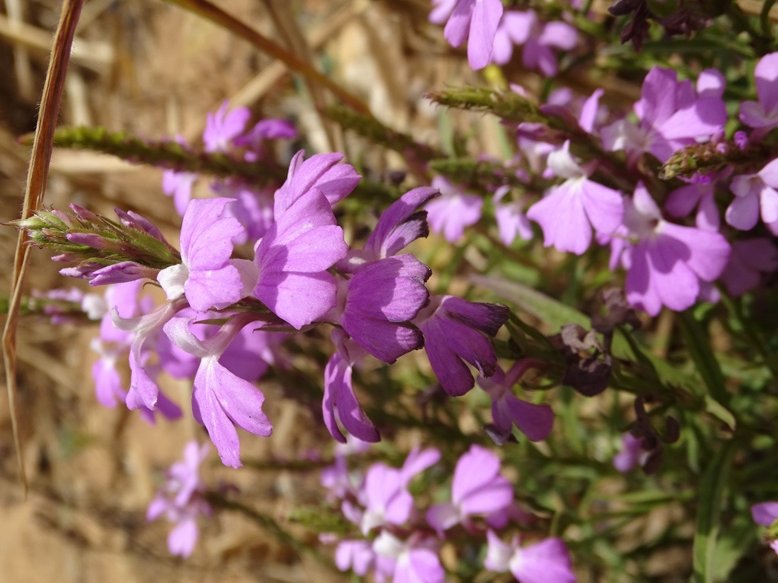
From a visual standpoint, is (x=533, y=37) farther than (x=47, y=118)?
Yes

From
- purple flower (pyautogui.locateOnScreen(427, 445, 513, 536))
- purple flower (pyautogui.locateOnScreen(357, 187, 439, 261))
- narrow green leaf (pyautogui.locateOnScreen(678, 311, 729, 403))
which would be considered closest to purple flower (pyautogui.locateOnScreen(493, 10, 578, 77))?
narrow green leaf (pyautogui.locateOnScreen(678, 311, 729, 403))

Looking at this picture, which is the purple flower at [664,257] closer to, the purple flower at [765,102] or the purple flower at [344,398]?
the purple flower at [765,102]

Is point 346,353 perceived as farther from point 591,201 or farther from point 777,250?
point 777,250

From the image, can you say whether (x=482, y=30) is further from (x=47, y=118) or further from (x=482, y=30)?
(x=47, y=118)

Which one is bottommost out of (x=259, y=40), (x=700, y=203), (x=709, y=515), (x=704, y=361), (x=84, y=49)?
(x=84, y=49)

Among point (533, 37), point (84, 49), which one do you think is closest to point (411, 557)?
point (533, 37)

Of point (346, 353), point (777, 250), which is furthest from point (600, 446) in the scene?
point (346, 353)
